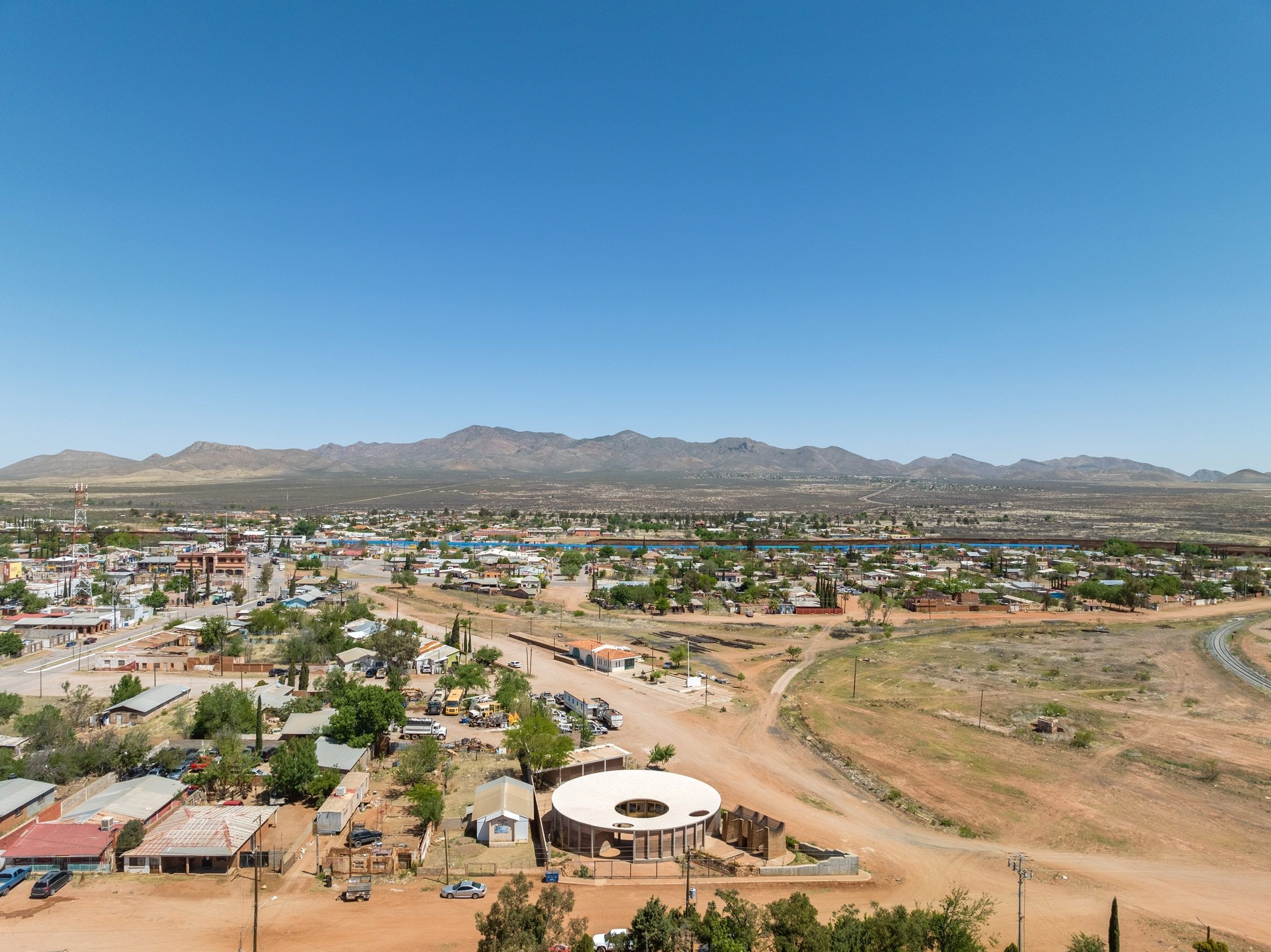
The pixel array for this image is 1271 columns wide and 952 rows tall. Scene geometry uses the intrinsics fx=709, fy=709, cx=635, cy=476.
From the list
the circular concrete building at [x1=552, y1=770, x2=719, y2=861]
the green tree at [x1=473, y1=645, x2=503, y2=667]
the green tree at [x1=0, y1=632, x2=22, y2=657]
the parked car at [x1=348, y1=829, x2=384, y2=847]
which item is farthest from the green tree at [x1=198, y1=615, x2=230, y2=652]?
the circular concrete building at [x1=552, y1=770, x2=719, y2=861]

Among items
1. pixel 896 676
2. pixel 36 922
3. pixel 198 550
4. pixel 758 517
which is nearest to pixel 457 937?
pixel 36 922

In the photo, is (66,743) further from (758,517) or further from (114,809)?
(758,517)

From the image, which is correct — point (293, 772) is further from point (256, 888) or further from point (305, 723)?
point (256, 888)

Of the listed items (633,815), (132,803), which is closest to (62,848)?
(132,803)

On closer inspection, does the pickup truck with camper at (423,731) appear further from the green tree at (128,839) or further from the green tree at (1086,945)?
the green tree at (1086,945)

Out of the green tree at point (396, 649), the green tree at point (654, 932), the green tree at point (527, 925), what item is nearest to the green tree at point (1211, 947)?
the green tree at point (654, 932)

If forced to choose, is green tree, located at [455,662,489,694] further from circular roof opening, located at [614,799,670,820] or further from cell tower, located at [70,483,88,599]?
cell tower, located at [70,483,88,599]
